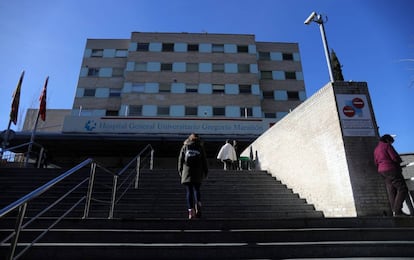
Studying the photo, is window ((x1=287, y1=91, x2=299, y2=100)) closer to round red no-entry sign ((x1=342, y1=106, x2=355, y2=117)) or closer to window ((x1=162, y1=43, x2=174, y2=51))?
window ((x1=162, y1=43, x2=174, y2=51))

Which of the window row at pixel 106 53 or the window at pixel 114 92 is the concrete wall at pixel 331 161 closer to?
the window at pixel 114 92

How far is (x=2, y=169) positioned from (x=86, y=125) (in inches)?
359

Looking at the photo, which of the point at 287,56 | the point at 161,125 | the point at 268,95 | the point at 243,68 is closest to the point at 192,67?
the point at 243,68

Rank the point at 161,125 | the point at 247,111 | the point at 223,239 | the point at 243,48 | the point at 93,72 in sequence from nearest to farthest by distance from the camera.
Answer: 1. the point at 223,239
2. the point at 161,125
3. the point at 247,111
4. the point at 93,72
5. the point at 243,48

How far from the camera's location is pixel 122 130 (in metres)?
17.2

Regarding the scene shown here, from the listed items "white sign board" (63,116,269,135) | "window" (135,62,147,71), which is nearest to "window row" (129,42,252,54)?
"window" (135,62,147,71)

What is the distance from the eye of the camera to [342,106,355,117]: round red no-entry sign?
6093 millimetres

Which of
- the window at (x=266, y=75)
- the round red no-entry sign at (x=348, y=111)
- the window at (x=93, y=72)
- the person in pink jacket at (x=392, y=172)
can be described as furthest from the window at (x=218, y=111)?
the person in pink jacket at (x=392, y=172)

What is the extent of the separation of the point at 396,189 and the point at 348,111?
6.61 feet

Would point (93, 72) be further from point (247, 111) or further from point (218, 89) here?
point (247, 111)

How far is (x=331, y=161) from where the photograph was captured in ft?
20.1

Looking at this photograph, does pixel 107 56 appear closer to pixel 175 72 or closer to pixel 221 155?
pixel 175 72

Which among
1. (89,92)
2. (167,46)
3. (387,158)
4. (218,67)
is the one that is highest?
(167,46)

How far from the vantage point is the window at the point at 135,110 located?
931 inches
